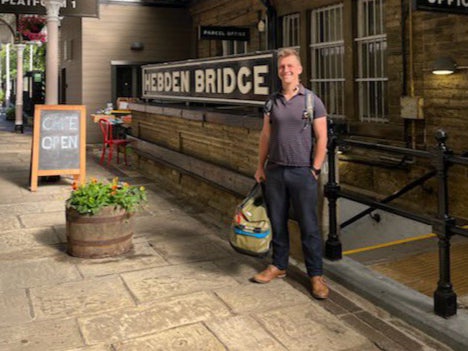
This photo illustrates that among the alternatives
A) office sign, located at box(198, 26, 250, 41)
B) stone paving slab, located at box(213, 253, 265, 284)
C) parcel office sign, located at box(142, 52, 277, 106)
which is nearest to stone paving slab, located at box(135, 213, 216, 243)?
stone paving slab, located at box(213, 253, 265, 284)

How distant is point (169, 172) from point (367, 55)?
4.00 metres

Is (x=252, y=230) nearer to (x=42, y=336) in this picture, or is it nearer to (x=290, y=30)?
(x=42, y=336)

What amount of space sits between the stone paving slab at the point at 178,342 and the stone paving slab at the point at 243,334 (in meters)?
0.07

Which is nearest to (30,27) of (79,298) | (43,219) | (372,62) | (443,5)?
(372,62)

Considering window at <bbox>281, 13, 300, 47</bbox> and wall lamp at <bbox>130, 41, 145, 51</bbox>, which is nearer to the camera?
window at <bbox>281, 13, 300, 47</bbox>

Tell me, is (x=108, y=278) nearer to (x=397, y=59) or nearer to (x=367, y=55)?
(x=397, y=59)

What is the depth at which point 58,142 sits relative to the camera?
7.96m

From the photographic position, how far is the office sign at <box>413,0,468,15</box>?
17.4 feet

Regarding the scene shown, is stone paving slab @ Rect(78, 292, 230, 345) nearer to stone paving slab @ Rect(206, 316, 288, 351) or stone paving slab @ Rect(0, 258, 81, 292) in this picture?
stone paving slab @ Rect(206, 316, 288, 351)

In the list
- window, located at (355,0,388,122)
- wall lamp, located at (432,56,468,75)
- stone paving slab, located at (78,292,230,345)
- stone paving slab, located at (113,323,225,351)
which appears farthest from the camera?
window, located at (355,0,388,122)

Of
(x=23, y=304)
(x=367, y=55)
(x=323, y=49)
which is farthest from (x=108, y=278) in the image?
(x=323, y=49)

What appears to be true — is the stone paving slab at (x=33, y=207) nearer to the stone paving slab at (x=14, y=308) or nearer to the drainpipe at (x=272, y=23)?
the stone paving slab at (x=14, y=308)

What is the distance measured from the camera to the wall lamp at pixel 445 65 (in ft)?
23.2

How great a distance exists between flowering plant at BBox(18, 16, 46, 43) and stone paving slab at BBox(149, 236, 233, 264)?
1336 centimetres
